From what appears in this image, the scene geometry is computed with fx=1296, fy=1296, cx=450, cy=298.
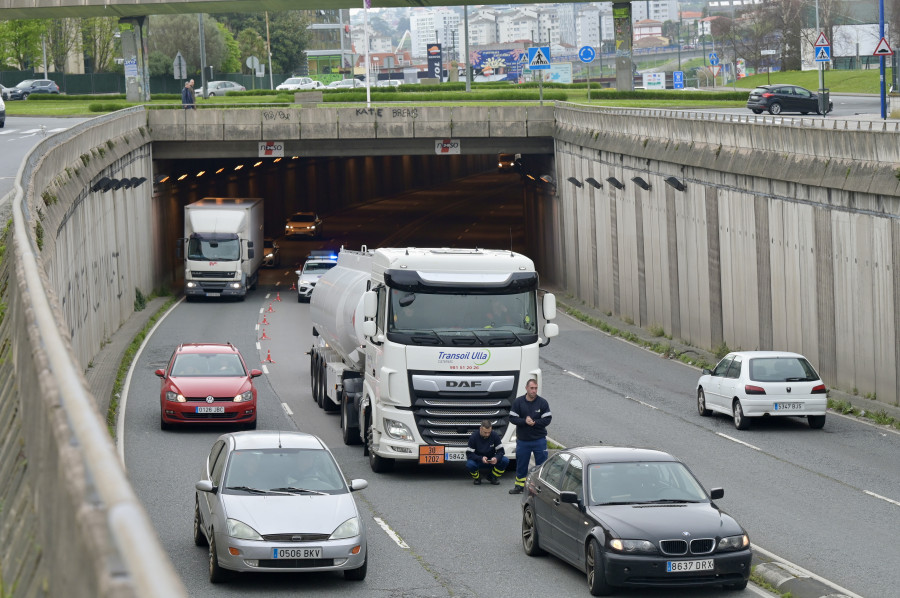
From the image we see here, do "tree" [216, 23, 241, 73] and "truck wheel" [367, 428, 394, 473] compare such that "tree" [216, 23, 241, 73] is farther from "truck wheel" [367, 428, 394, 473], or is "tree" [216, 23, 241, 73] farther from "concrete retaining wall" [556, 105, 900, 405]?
"truck wheel" [367, 428, 394, 473]

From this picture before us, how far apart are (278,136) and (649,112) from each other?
16.2 meters

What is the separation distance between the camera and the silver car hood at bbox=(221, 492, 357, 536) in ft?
47.6

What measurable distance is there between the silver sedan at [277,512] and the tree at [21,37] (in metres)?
102

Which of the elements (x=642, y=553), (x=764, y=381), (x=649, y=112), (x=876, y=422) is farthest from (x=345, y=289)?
(x=649, y=112)

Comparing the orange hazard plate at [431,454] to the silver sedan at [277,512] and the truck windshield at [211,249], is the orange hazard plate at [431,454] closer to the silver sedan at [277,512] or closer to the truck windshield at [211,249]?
the silver sedan at [277,512]

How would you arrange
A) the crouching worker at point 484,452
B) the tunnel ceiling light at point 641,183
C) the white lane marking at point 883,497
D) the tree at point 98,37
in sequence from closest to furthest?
the white lane marking at point 883,497
the crouching worker at point 484,452
the tunnel ceiling light at point 641,183
the tree at point 98,37

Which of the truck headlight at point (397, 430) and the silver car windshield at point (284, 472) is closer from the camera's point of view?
the silver car windshield at point (284, 472)

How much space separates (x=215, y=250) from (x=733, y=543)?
125 ft

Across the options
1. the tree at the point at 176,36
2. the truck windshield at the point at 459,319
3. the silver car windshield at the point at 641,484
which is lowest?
the silver car windshield at the point at 641,484

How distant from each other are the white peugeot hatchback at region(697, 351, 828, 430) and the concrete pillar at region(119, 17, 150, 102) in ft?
171

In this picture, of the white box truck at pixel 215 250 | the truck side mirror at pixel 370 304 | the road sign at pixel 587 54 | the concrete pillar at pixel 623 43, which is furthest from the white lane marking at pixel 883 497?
the concrete pillar at pixel 623 43

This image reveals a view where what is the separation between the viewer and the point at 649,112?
147ft

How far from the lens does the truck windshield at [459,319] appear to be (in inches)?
813

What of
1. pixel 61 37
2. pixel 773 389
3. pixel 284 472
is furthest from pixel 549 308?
pixel 61 37
